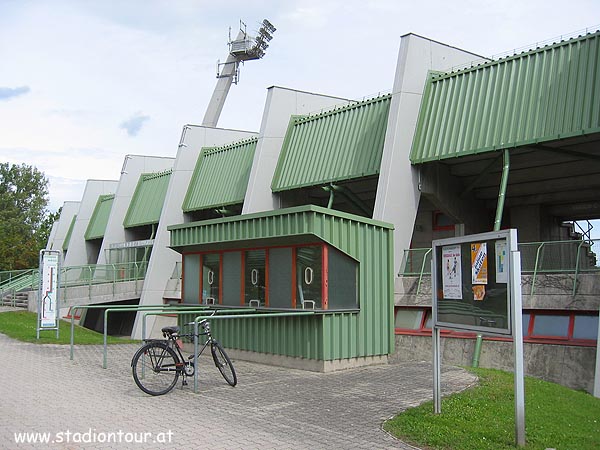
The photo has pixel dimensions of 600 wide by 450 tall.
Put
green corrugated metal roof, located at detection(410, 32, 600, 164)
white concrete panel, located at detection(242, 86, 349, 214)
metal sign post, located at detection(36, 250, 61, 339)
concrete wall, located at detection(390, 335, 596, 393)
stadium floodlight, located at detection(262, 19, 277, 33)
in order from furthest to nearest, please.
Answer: stadium floodlight, located at detection(262, 19, 277, 33) → white concrete panel, located at detection(242, 86, 349, 214) → metal sign post, located at detection(36, 250, 61, 339) → green corrugated metal roof, located at detection(410, 32, 600, 164) → concrete wall, located at detection(390, 335, 596, 393)

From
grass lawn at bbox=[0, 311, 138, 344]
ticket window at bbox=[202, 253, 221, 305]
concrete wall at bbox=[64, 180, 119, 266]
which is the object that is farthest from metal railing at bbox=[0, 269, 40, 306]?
ticket window at bbox=[202, 253, 221, 305]

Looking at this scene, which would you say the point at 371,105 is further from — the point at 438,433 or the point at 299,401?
the point at 438,433

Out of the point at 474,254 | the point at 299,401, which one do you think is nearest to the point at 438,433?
the point at 474,254

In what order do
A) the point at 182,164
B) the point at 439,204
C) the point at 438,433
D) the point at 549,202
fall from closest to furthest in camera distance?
1. the point at 438,433
2. the point at 439,204
3. the point at 549,202
4. the point at 182,164

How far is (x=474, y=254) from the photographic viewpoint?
7.49 m

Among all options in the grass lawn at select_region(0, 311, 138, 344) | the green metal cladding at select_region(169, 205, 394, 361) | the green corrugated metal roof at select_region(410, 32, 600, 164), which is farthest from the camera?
the grass lawn at select_region(0, 311, 138, 344)

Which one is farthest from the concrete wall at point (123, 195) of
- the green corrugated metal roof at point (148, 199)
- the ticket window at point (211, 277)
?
the ticket window at point (211, 277)

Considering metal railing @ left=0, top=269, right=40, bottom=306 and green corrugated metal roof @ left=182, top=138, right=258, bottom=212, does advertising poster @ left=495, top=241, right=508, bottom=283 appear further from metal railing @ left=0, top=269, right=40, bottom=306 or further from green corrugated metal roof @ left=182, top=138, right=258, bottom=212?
metal railing @ left=0, top=269, right=40, bottom=306

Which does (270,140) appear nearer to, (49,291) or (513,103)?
(49,291)

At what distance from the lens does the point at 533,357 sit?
12.7 m

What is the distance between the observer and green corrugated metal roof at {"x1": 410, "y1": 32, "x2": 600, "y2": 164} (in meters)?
14.4

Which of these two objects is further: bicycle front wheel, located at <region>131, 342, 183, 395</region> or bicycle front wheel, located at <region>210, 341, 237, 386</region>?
bicycle front wheel, located at <region>210, 341, 237, 386</region>

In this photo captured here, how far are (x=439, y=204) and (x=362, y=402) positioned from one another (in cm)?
1072

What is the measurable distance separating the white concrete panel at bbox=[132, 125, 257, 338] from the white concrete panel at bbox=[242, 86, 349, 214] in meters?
4.71
